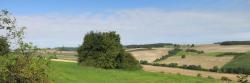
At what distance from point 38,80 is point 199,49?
4067 inches

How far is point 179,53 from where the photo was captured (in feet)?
410

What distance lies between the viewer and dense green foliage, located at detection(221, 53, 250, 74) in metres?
93.0

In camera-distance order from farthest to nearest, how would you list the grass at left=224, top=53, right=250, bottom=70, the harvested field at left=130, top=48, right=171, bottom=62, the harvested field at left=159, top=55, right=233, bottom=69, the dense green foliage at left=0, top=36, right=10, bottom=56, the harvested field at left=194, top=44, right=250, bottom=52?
the harvested field at left=194, top=44, right=250, bottom=52, the harvested field at left=130, top=48, right=171, bottom=62, the harvested field at left=159, top=55, right=233, bottom=69, the grass at left=224, top=53, right=250, bottom=70, the dense green foliage at left=0, top=36, right=10, bottom=56

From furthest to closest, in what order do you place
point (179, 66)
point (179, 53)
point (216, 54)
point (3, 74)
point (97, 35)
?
1. point (179, 53)
2. point (216, 54)
3. point (179, 66)
4. point (97, 35)
5. point (3, 74)

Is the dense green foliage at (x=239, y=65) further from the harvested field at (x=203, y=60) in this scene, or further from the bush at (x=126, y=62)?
the bush at (x=126, y=62)

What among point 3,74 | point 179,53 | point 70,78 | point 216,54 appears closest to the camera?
point 3,74

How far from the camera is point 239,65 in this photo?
3841 inches

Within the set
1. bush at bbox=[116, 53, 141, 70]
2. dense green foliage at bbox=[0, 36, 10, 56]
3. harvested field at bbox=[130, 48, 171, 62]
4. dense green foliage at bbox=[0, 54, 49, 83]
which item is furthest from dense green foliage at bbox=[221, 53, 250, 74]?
dense green foliage at bbox=[0, 36, 10, 56]

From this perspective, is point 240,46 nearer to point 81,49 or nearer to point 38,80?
point 81,49

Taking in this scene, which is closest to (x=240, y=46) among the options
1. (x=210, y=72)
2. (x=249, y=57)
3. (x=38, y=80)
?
(x=249, y=57)

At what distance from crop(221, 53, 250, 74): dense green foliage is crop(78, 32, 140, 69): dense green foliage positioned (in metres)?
17.1

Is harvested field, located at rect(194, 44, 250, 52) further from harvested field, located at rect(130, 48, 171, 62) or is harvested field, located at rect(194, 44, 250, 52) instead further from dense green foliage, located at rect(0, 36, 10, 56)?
dense green foliage, located at rect(0, 36, 10, 56)

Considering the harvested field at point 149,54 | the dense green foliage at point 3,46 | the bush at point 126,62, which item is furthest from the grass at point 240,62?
the dense green foliage at point 3,46

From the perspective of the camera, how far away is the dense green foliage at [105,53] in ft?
293
